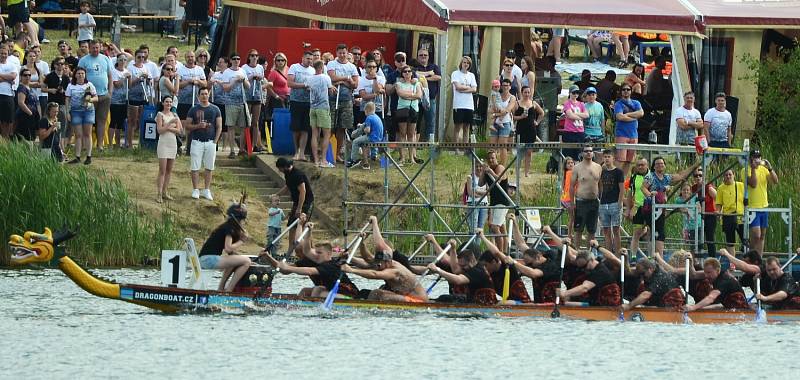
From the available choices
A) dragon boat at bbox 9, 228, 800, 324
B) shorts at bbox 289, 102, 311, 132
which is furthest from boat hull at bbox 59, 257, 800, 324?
shorts at bbox 289, 102, 311, 132

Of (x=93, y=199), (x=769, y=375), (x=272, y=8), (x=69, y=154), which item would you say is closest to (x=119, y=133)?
(x=69, y=154)

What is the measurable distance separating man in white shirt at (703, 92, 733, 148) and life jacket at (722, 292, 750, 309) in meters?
6.65

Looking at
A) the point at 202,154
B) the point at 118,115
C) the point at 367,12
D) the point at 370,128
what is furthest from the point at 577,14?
the point at 118,115

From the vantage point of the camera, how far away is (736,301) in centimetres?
2462

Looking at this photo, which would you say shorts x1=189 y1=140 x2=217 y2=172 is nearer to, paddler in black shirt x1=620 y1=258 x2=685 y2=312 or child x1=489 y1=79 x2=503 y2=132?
child x1=489 y1=79 x2=503 y2=132

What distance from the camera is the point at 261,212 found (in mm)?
30828

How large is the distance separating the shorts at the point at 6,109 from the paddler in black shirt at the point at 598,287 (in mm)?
10579

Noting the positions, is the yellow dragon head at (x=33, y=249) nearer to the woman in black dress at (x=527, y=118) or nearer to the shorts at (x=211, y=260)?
the shorts at (x=211, y=260)

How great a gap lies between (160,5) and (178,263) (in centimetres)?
2387

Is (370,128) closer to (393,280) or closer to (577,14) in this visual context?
(577,14)

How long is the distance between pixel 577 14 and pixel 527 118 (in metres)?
2.69

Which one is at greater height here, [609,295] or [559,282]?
[559,282]

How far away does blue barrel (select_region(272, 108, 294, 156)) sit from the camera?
32.2 metres

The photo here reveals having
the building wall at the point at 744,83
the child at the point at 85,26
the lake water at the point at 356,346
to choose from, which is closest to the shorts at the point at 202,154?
the lake water at the point at 356,346
